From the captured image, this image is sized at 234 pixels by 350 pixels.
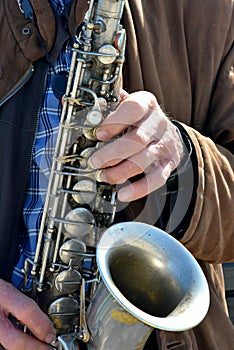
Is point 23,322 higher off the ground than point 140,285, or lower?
lower

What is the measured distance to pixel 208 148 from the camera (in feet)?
6.73

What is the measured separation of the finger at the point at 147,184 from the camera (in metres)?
1.80

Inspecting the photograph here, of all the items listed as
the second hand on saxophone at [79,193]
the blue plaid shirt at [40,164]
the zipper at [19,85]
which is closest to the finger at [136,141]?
the second hand on saxophone at [79,193]

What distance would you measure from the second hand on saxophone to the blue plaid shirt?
8cm

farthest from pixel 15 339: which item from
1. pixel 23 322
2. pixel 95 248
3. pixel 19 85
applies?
pixel 19 85

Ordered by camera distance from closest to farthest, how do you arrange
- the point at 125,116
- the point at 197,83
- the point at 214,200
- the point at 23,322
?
1. the point at 125,116
2. the point at 23,322
3. the point at 214,200
4. the point at 197,83

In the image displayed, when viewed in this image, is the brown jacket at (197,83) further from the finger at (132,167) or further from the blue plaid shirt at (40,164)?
the finger at (132,167)

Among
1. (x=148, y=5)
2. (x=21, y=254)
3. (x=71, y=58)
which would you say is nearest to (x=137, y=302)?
(x=21, y=254)

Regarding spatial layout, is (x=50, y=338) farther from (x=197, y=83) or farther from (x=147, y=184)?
(x=197, y=83)

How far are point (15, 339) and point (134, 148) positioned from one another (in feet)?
1.87

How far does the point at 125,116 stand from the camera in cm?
177

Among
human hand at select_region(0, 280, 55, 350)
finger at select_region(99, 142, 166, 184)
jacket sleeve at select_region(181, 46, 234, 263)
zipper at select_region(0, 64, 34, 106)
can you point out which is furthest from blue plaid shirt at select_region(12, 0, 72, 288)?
jacket sleeve at select_region(181, 46, 234, 263)

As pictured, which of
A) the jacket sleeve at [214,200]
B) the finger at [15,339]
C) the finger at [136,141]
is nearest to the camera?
the finger at [136,141]

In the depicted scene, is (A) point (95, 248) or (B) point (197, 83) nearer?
(A) point (95, 248)
